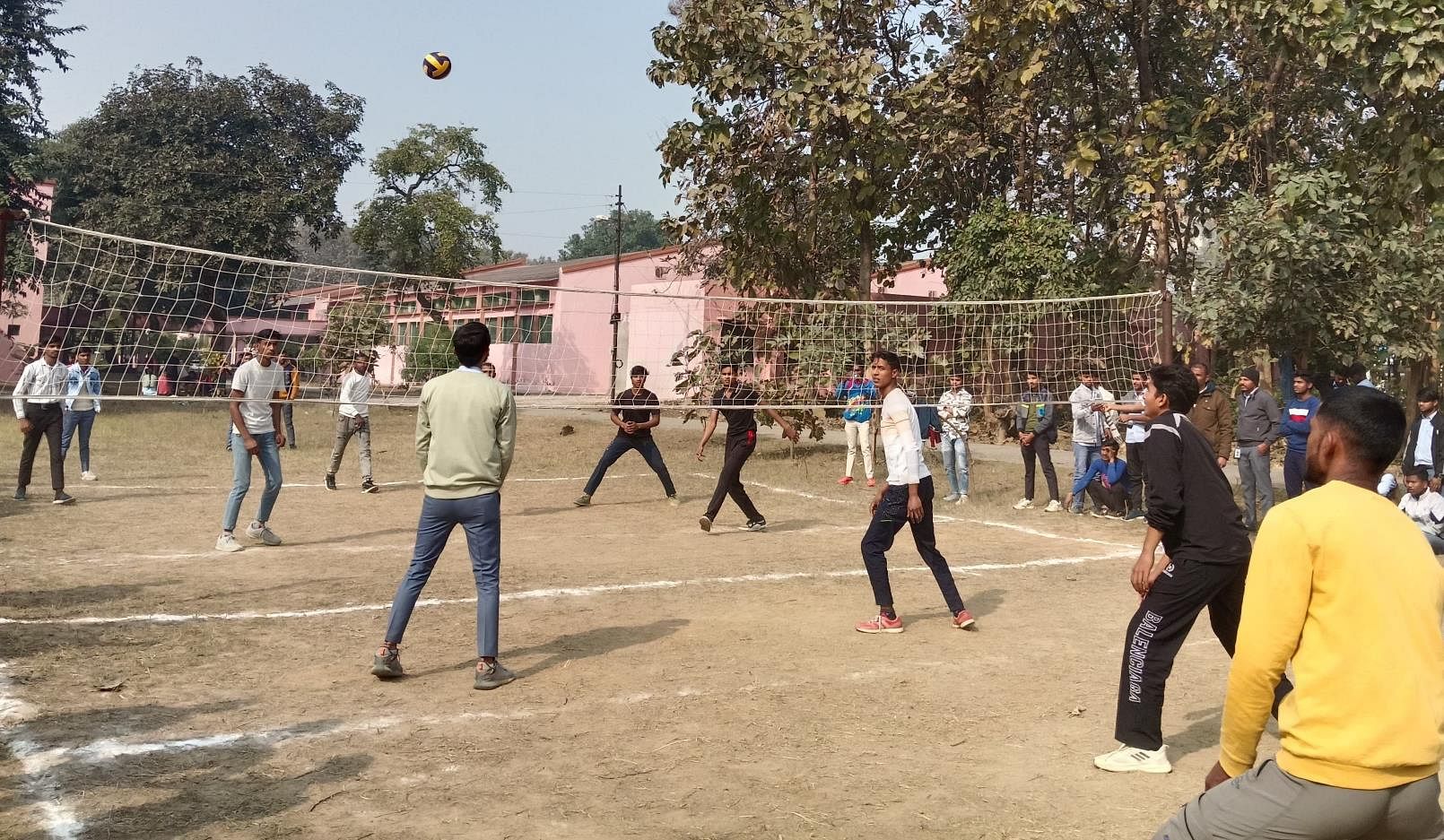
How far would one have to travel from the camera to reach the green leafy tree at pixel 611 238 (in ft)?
343

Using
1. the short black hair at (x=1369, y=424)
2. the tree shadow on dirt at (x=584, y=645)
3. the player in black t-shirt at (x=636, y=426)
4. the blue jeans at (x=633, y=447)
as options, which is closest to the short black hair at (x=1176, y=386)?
the short black hair at (x=1369, y=424)

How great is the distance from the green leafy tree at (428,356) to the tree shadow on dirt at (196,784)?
8.36m

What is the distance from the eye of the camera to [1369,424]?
116 inches

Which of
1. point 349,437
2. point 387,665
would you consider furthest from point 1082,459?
point 387,665

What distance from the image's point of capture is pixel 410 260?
41.1m

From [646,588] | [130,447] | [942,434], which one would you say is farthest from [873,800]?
[130,447]

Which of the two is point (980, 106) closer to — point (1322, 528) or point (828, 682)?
point (828, 682)

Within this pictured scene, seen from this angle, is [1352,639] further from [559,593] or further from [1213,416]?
[1213,416]

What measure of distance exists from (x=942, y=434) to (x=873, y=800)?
10.7m

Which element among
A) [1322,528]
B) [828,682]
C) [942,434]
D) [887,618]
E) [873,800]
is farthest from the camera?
[942,434]

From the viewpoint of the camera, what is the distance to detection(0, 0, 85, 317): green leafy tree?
32031mm

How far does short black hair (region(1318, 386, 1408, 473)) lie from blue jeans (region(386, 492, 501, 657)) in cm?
456

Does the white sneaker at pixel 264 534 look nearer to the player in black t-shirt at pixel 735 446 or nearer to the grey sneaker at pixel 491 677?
the player in black t-shirt at pixel 735 446

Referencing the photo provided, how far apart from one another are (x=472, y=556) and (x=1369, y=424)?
4755 millimetres
